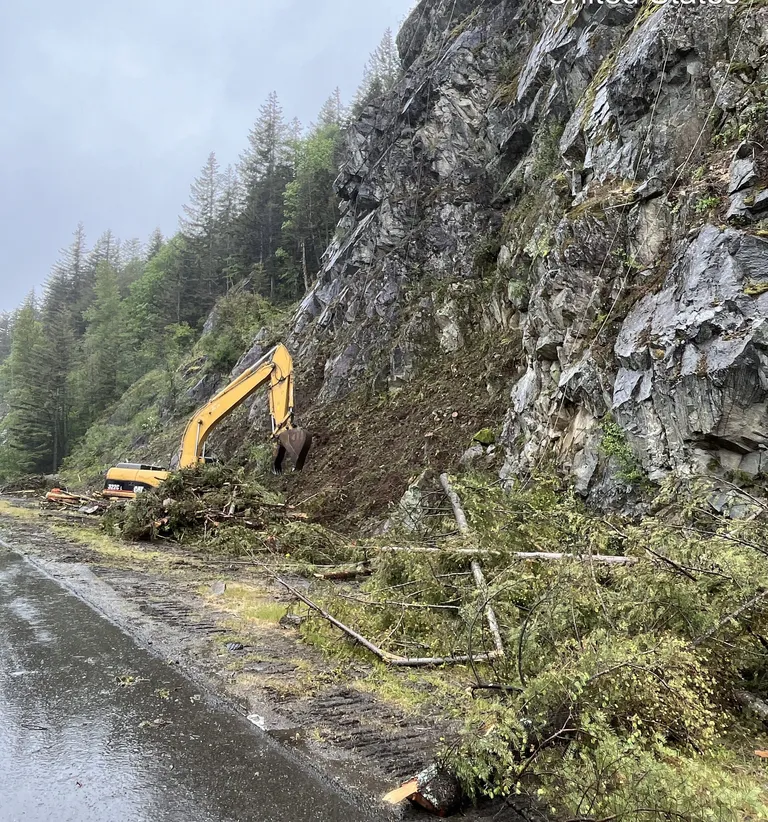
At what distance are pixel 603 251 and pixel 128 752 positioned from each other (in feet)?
27.9

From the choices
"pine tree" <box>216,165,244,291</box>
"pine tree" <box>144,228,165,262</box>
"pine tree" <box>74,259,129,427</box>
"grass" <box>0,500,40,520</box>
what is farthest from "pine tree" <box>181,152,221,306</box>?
"grass" <box>0,500,40,520</box>

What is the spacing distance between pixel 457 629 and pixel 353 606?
1492 millimetres

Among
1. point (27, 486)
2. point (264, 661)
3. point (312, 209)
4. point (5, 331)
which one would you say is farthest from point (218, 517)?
point (5, 331)

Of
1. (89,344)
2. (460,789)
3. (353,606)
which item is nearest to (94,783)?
(460,789)

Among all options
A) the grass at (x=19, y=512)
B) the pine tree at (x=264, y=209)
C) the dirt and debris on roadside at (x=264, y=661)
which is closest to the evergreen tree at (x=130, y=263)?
the pine tree at (x=264, y=209)

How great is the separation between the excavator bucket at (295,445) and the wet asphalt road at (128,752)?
8.74 meters

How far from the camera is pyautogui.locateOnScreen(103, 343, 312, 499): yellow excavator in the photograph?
1321 centimetres

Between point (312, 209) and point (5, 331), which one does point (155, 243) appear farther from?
point (5, 331)

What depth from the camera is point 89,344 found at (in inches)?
1741

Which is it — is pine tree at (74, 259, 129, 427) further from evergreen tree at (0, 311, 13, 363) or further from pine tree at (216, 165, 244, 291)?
evergreen tree at (0, 311, 13, 363)

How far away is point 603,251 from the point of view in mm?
8266

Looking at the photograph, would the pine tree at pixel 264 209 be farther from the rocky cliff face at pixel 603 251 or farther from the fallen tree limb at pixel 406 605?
the fallen tree limb at pixel 406 605

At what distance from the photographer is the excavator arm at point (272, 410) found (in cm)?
1320

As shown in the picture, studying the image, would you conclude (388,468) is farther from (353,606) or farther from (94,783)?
(94,783)
